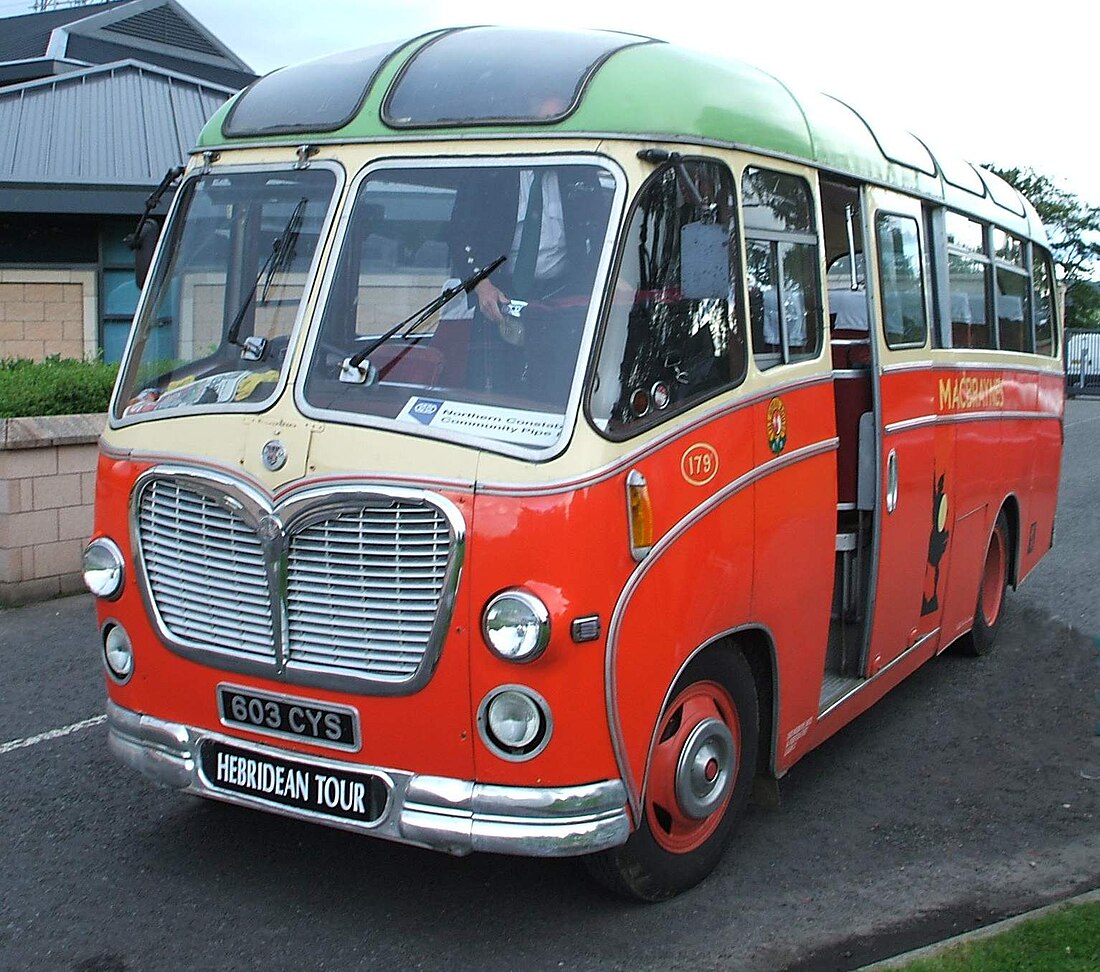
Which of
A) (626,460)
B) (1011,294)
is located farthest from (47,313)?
(626,460)

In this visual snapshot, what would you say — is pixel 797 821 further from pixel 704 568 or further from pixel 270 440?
pixel 270 440

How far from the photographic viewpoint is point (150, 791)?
5922 mm

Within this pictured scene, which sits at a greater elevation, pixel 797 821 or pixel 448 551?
pixel 448 551

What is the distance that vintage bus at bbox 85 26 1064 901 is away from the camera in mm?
4203

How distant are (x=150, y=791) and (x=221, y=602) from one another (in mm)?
1737

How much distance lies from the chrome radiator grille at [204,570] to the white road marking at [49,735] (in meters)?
2.32

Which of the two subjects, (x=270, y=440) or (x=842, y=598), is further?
(x=842, y=598)

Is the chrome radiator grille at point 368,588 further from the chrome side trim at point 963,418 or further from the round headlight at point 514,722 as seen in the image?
the chrome side trim at point 963,418

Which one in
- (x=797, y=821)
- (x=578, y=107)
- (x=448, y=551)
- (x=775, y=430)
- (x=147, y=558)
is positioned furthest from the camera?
(x=797, y=821)

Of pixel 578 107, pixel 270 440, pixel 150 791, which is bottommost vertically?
pixel 150 791

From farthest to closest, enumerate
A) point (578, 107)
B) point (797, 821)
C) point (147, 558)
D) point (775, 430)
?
point (797, 821) < point (775, 430) < point (147, 558) < point (578, 107)

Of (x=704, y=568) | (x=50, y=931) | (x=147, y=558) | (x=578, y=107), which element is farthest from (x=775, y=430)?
(x=50, y=931)

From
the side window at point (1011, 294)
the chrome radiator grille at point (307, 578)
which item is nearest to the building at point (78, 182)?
the side window at point (1011, 294)

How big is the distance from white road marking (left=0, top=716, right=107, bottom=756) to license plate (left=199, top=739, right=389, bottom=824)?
7.72ft
